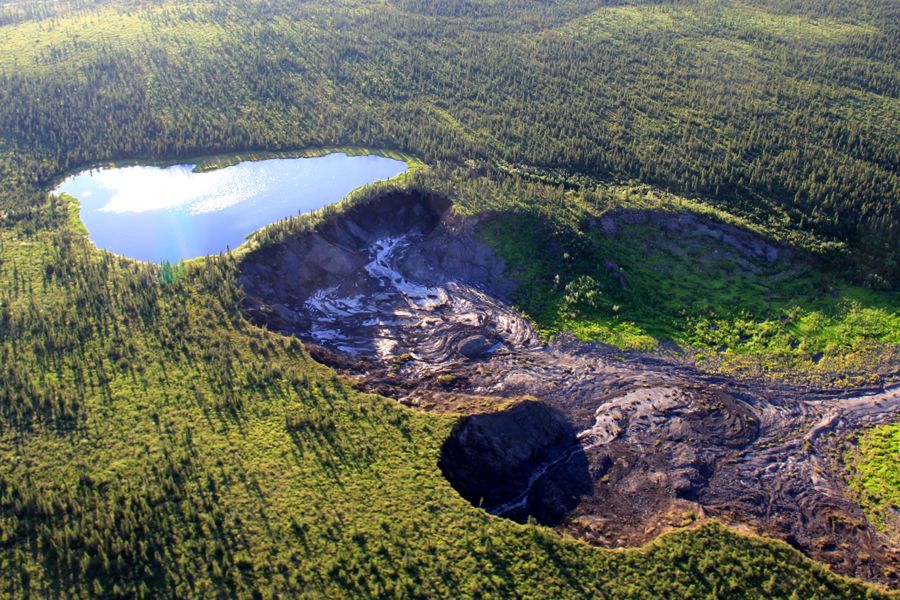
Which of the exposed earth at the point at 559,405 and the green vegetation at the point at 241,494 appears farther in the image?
the exposed earth at the point at 559,405

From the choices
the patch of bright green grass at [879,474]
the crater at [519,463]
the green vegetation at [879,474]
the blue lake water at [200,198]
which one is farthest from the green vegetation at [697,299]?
the blue lake water at [200,198]

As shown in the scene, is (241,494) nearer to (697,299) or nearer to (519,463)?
(519,463)

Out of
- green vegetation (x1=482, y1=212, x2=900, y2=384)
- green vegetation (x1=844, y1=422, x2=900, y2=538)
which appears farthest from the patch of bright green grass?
green vegetation (x1=482, y1=212, x2=900, y2=384)

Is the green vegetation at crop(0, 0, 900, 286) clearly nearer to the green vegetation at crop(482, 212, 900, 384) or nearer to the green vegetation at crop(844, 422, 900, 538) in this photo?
the green vegetation at crop(482, 212, 900, 384)

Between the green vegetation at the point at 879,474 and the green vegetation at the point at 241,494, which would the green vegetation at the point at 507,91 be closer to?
the green vegetation at the point at 879,474

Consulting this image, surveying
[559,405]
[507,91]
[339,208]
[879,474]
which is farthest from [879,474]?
[507,91]

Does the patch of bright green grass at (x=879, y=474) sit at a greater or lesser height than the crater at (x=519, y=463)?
greater
